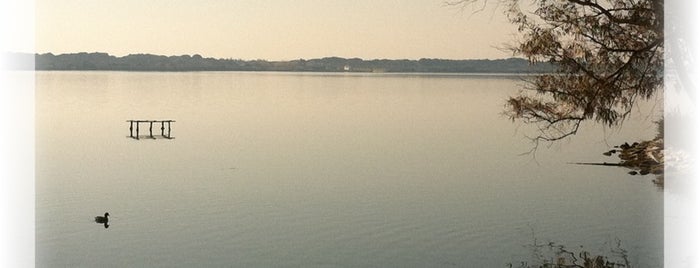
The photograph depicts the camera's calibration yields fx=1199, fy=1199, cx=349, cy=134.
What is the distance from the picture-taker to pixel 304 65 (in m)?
6.53

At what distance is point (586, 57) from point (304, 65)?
153cm

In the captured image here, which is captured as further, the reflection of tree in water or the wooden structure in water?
the reflection of tree in water

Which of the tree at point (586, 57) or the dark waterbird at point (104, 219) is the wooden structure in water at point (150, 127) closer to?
the dark waterbird at point (104, 219)

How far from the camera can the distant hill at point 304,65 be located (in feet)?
21.0

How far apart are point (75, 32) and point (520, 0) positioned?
237 cm

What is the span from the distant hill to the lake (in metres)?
0.06

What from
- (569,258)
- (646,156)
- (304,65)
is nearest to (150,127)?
(304,65)

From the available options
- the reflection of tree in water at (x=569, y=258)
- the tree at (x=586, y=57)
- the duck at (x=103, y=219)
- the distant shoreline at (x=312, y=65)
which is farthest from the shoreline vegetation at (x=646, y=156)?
the duck at (x=103, y=219)

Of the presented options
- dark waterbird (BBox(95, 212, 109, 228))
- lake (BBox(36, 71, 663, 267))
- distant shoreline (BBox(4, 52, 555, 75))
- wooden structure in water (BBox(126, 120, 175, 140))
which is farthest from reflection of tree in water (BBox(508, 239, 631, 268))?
dark waterbird (BBox(95, 212, 109, 228))

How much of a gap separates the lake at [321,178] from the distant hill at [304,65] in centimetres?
6

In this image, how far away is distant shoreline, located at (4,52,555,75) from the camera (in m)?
6.41

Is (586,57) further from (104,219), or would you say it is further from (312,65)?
(104,219)

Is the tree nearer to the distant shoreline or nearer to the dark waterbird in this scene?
the distant shoreline

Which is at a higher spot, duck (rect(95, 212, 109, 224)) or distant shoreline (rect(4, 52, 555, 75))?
distant shoreline (rect(4, 52, 555, 75))
